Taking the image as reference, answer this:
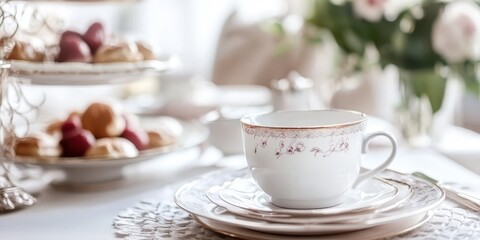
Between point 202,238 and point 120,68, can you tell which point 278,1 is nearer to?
point 120,68

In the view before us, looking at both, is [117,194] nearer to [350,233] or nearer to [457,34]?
[350,233]

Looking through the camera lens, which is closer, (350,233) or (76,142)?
(350,233)

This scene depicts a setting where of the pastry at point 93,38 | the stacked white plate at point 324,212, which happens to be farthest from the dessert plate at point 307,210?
the pastry at point 93,38

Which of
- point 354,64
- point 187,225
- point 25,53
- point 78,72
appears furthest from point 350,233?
point 354,64

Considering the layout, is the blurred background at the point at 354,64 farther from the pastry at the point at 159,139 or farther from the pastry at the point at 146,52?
the pastry at the point at 159,139

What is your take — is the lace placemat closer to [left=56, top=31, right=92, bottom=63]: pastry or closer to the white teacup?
the white teacup

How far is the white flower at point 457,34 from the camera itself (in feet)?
4.24

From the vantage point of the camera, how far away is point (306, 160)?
654mm

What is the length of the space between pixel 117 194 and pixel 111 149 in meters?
0.07

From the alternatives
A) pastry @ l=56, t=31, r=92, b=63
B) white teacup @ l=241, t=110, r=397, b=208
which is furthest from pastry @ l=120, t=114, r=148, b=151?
white teacup @ l=241, t=110, r=397, b=208

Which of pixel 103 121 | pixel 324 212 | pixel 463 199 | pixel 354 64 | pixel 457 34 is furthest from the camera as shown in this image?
pixel 354 64

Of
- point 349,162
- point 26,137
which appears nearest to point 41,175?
point 26,137

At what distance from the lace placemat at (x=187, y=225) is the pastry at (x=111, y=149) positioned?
0.16 m

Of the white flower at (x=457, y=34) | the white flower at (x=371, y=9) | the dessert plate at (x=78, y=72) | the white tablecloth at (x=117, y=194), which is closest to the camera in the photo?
the white tablecloth at (x=117, y=194)
